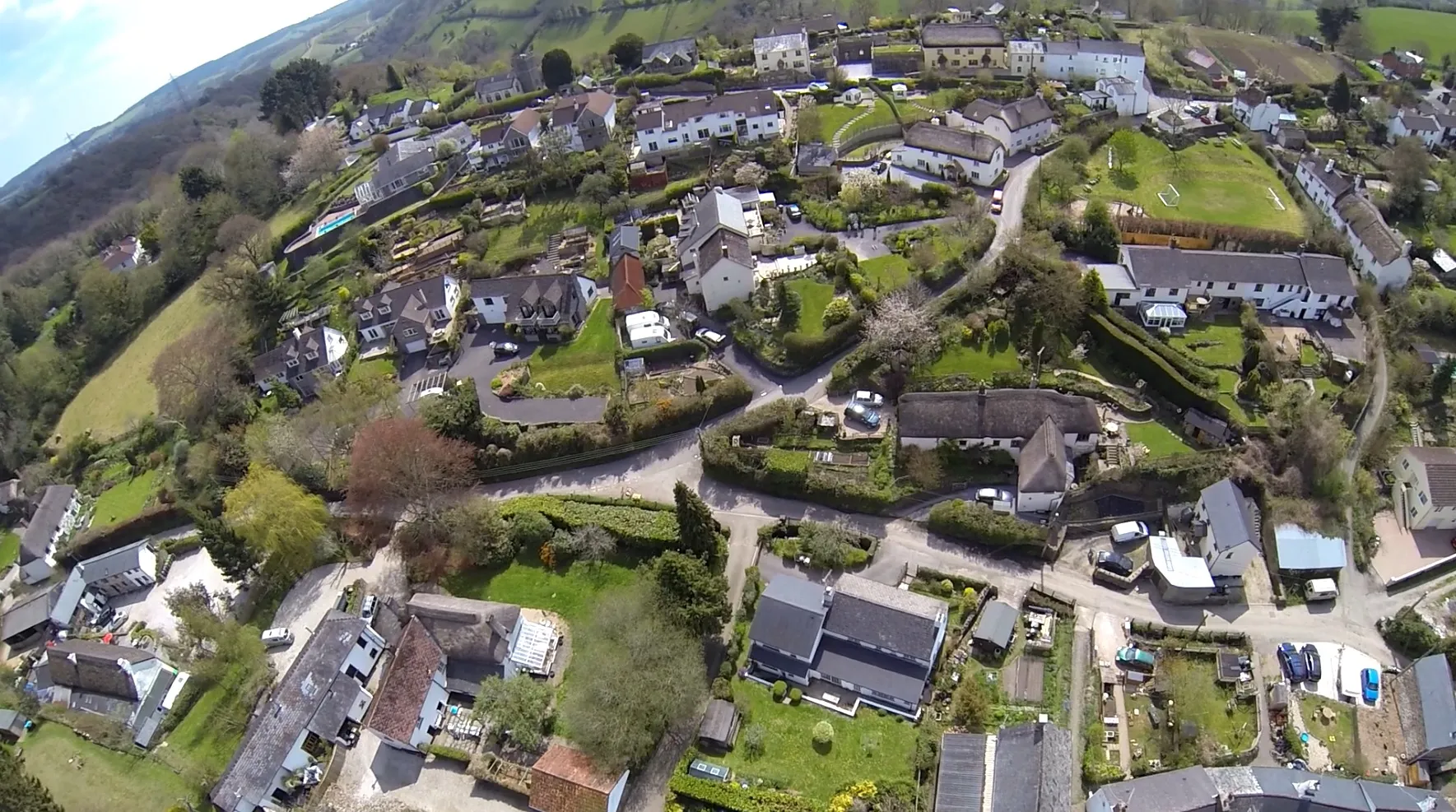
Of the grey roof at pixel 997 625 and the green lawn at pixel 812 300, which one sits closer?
the grey roof at pixel 997 625

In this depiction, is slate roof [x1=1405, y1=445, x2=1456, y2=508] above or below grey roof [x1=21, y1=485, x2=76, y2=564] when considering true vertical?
below

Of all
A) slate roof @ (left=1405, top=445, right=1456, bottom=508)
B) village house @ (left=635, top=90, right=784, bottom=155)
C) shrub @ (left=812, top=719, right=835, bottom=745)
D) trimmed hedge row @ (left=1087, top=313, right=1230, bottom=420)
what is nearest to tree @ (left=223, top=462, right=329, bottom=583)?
→ shrub @ (left=812, top=719, right=835, bottom=745)

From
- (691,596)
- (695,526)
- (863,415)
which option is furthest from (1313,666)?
(695,526)

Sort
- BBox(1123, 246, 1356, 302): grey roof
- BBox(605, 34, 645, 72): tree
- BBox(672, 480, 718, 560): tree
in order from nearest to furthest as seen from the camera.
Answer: BBox(672, 480, 718, 560): tree → BBox(1123, 246, 1356, 302): grey roof → BBox(605, 34, 645, 72): tree

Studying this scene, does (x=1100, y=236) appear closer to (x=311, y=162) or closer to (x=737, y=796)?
(x=737, y=796)

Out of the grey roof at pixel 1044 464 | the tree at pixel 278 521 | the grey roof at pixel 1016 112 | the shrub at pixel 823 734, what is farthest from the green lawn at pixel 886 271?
the tree at pixel 278 521

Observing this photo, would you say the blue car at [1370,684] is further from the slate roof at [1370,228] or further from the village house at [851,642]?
the slate roof at [1370,228]

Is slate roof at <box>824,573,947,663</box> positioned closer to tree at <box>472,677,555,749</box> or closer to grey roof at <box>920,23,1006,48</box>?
tree at <box>472,677,555,749</box>
